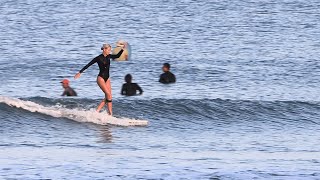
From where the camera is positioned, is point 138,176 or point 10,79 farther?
point 10,79

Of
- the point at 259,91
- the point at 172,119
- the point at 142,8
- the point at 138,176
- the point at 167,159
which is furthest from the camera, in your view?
the point at 142,8

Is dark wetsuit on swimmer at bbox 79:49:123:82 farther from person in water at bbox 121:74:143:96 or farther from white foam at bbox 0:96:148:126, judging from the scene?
person in water at bbox 121:74:143:96

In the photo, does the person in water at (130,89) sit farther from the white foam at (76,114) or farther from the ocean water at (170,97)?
the white foam at (76,114)

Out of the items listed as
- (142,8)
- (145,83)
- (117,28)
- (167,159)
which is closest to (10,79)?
(145,83)

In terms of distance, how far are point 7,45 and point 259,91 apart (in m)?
18.8

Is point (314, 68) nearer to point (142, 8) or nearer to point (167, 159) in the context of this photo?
point (167, 159)

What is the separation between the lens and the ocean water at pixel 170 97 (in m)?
19.4

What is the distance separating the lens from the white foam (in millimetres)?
25438

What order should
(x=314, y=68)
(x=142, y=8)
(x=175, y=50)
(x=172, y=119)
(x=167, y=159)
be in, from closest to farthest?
1. (x=167, y=159)
2. (x=172, y=119)
3. (x=314, y=68)
4. (x=175, y=50)
5. (x=142, y=8)

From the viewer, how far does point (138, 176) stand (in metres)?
17.8

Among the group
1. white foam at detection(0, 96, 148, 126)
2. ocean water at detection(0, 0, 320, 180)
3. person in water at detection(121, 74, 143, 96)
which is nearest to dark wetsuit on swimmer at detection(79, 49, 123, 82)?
white foam at detection(0, 96, 148, 126)

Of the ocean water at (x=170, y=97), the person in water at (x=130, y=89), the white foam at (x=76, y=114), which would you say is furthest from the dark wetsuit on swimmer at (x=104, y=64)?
the person in water at (x=130, y=89)

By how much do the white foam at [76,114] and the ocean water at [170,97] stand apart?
5cm

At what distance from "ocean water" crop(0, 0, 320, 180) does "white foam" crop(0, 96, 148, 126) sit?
0.17 ft
